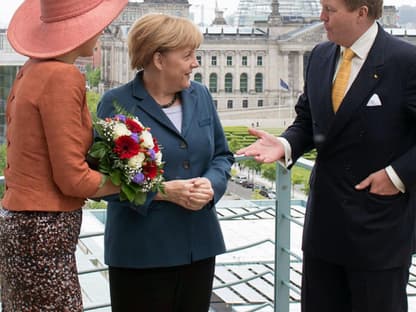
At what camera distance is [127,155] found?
1407 millimetres

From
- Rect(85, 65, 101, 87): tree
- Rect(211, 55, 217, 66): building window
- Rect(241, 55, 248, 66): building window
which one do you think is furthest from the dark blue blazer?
Rect(241, 55, 248, 66): building window

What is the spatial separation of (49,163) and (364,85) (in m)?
0.54

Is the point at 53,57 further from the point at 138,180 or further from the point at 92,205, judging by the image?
the point at 92,205

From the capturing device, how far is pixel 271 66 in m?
46.1

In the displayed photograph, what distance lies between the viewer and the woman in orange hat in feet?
4.42

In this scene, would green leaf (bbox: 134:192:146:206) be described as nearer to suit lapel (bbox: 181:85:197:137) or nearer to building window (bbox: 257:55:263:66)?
suit lapel (bbox: 181:85:197:137)

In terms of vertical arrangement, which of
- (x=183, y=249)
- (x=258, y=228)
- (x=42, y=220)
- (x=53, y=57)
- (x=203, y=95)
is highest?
(x=53, y=57)

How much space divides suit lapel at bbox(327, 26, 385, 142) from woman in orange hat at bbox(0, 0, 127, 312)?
412 millimetres

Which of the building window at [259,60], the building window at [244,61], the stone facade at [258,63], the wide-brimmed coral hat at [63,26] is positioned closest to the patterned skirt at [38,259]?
the wide-brimmed coral hat at [63,26]

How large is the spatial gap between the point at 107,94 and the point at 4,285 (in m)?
0.39

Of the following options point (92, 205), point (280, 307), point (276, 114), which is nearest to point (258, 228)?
point (92, 205)

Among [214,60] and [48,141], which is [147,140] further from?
[214,60]

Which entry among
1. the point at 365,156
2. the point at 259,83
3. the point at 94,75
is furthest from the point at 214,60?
the point at 365,156

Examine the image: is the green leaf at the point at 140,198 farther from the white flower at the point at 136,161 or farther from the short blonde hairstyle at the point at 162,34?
the short blonde hairstyle at the point at 162,34
